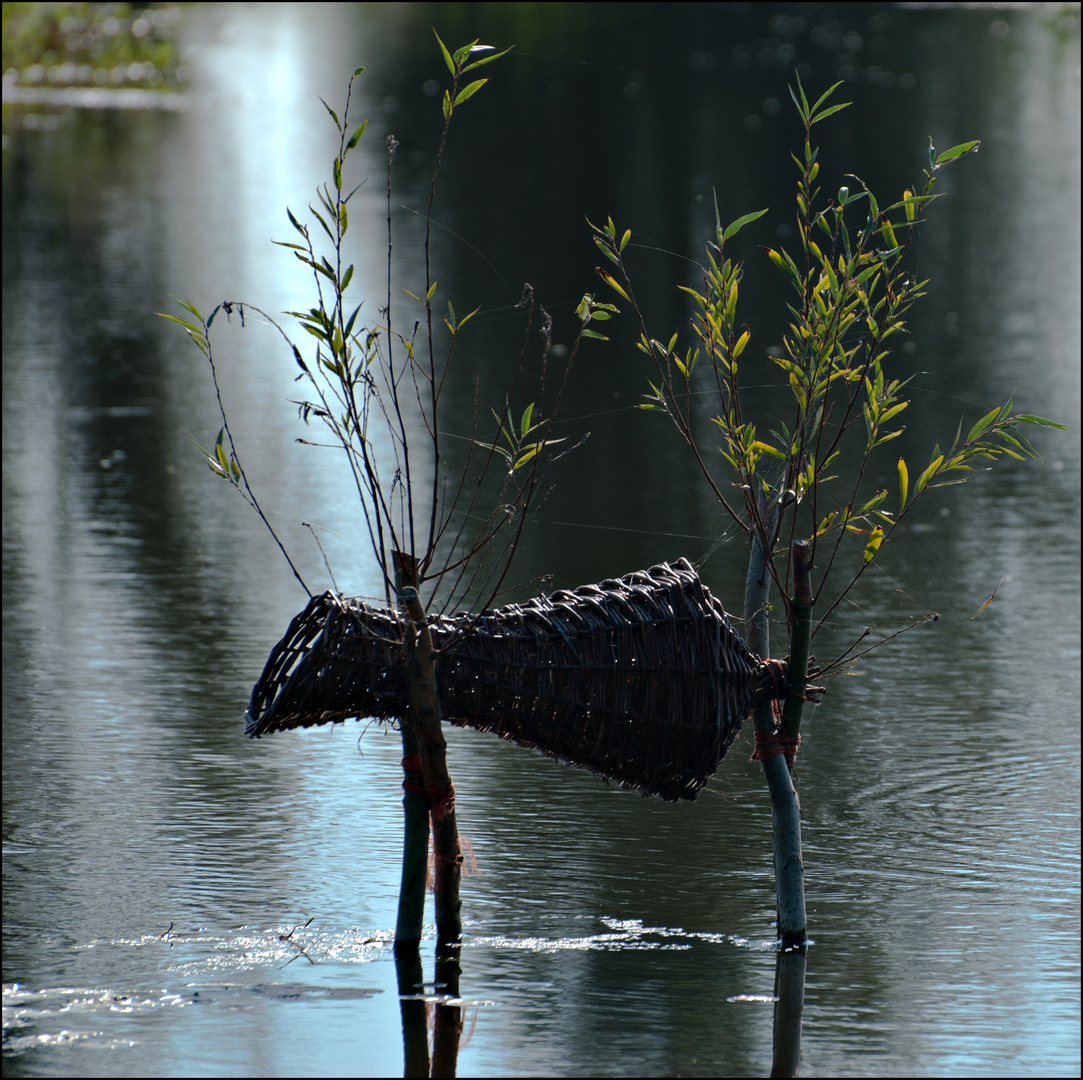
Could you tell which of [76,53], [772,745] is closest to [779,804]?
[772,745]

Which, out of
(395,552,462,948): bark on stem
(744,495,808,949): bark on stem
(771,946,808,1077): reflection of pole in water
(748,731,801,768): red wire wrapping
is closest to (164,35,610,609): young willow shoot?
(395,552,462,948): bark on stem

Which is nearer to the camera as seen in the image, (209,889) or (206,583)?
(209,889)

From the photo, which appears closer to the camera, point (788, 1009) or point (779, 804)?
point (788, 1009)

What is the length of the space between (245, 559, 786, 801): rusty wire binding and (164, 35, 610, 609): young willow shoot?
14 centimetres

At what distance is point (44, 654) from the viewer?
6.93m

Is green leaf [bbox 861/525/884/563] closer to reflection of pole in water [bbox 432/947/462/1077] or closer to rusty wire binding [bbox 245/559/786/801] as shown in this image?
rusty wire binding [bbox 245/559/786/801]

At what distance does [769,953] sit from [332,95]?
22731 millimetres

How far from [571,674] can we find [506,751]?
1934 mm

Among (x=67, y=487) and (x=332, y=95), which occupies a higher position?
(x=332, y=95)

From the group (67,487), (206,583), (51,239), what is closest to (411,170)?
(51,239)

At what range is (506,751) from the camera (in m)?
6.09

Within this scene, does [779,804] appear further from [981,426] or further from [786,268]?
[786,268]

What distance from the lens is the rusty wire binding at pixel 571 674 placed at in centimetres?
418

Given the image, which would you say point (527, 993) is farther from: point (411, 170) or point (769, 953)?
point (411, 170)
